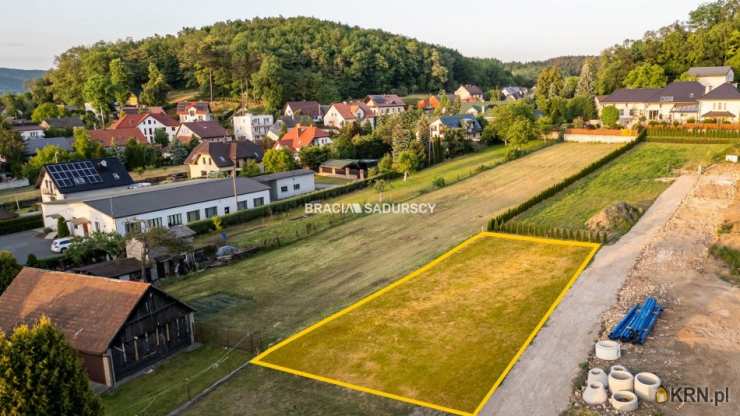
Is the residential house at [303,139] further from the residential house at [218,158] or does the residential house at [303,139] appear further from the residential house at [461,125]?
the residential house at [461,125]

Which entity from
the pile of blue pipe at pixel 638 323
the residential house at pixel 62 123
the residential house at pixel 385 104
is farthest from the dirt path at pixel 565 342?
the residential house at pixel 62 123

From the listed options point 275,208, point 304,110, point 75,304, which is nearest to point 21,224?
point 275,208

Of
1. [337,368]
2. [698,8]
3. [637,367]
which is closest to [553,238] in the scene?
[637,367]

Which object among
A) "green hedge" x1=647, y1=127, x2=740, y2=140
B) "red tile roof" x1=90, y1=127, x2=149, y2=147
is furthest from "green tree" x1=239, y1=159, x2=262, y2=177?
"green hedge" x1=647, y1=127, x2=740, y2=140

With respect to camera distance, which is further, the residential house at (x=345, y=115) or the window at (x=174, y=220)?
the residential house at (x=345, y=115)

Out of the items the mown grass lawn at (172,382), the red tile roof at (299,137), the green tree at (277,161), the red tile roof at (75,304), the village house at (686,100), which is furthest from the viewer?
the red tile roof at (299,137)

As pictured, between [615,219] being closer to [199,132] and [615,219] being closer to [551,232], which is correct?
[551,232]

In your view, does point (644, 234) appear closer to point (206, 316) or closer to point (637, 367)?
point (637, 367)
